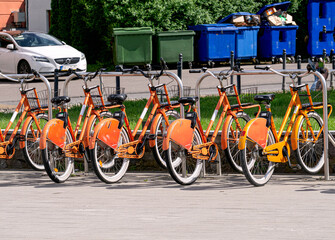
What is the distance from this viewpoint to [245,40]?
86.2 feet

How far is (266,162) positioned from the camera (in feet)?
26.5

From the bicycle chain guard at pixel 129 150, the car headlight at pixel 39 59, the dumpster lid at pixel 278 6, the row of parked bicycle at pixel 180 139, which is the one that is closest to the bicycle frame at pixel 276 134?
the row of parked bicycle at pixel 180 139

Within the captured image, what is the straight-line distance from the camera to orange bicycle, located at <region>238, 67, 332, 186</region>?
7.79m

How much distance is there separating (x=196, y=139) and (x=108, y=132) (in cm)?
87

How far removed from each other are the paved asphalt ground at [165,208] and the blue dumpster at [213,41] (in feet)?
55.5

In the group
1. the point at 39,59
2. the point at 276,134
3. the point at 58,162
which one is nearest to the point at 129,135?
the point at 58,162

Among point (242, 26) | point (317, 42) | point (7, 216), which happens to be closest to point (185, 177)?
point (7, 216)

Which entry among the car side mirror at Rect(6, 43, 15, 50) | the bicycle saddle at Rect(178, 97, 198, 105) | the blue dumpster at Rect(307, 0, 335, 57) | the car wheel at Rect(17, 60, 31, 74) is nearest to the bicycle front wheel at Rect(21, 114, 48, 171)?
the bicycle saddle at Rect(178, 97, 198, 105)

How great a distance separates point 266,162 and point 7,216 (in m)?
2.70

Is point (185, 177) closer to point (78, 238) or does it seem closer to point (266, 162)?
point (266, 162)

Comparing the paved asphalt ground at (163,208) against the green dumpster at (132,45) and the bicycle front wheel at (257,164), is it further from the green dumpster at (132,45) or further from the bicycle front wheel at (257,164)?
the green dumpster at (132,45)

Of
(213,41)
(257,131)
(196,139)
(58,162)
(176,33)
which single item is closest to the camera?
(257,131)

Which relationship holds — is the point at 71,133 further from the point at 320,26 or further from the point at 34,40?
the point at 320,26

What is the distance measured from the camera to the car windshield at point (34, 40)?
22.6m
